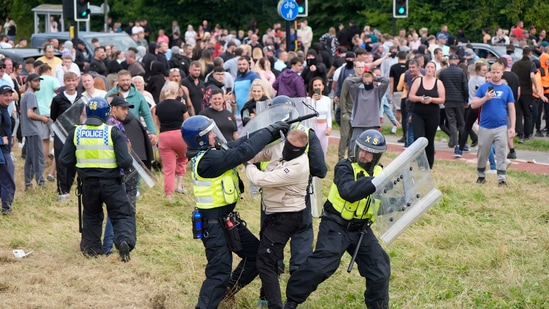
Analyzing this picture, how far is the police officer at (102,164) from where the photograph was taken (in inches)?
368

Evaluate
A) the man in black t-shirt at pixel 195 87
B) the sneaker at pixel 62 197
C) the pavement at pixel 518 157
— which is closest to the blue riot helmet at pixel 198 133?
the sneaker at pixel 62 197

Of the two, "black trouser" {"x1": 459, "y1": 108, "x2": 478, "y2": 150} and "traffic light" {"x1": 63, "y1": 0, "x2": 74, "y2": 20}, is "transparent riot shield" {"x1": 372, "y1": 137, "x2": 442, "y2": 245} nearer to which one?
"black trouser" {"x1": 459, "y1": 108, "x2": 478, "y2": 150}

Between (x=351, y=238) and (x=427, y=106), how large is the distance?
22.9 feet

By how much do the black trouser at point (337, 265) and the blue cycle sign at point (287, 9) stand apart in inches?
509

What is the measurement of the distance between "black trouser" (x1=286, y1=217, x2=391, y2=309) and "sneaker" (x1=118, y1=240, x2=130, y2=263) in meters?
2.50

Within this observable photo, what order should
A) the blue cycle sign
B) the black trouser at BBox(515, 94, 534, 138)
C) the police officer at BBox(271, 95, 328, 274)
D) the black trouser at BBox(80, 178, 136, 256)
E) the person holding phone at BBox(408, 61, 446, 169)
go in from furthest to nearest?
the blue cycle sign < the black trouser at BBox(515, 94, 534, 138) < the person holding phone at BBox(408, 61, 446, 169) < the black trouser at BBox(80, 178, 136, 256) < the police officer at BBox(271, 95, 328, 274)

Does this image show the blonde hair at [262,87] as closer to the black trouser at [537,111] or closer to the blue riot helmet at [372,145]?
the blue riot helmet at [372,145]

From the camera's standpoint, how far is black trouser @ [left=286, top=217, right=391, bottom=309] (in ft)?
24.6

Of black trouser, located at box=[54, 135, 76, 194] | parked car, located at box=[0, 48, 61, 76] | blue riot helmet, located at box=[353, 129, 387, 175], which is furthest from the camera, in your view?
parked car, located at box=[0, 48, 61, 76]

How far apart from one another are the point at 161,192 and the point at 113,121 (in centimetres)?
275

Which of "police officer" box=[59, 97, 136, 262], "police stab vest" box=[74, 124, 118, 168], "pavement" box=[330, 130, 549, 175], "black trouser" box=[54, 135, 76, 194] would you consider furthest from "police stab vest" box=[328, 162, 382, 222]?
"pavement" box=[330, 130, 549, 175]

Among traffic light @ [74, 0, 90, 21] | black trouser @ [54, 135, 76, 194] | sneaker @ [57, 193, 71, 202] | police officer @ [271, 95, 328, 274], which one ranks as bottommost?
sneaker @ [57, 193, 71, 202]

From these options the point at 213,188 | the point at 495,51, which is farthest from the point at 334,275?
the point at 495,51

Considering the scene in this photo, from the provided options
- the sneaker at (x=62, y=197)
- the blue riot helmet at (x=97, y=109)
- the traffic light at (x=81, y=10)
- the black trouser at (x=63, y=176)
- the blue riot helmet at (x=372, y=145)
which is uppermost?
the traffic light at (x=81, y=10)
